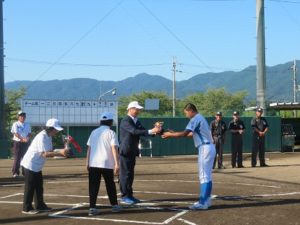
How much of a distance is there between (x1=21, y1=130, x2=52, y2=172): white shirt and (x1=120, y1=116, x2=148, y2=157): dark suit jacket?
1.64 m

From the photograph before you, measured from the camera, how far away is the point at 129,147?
1088 centimetres

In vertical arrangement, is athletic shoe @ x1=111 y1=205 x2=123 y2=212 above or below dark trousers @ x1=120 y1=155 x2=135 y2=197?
below

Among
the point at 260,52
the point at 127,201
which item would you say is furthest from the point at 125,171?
the point at 260,52

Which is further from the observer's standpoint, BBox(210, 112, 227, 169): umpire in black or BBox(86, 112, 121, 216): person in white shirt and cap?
BBox(210, 112, 227, 169): umpire in black

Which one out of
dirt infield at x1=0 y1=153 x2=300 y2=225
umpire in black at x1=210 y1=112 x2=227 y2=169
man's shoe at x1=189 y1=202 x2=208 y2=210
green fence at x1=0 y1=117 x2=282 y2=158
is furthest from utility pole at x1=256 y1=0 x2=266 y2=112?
man's shoe at x1=189 y1=202 x2=208 y2=210

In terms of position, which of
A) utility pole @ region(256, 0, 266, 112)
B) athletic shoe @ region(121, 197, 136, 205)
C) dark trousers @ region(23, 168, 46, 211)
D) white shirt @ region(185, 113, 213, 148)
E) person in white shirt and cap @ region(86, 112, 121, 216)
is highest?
utility pole @ region(256, 0, 266, 112)

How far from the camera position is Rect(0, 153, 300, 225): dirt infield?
9.05 metres

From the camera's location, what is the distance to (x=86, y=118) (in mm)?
27328

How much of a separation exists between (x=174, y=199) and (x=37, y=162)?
2880 millimetres

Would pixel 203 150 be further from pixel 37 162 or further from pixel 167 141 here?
pixel 167 141

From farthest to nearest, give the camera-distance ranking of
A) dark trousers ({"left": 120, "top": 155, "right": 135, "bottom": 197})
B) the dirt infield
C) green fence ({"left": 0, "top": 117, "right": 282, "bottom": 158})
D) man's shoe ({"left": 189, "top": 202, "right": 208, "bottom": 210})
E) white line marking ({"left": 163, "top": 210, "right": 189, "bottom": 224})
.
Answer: green fence ({"left": 0, "top": 117, "right": 282, "bottom": 158}), dark trousers ({"left": 120, "top": 155, "right": 135, "bottom": 197}), man's shoe ({"left": 189, "top": 202, "right": 208, "bottom": 210}), the dirt infield, white line marking ({"left": 163, "top": 210, "right": 189, "bottom": 224})

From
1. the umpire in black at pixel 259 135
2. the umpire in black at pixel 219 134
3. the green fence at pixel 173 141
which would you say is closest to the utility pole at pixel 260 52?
the green fence at pixel 173 141

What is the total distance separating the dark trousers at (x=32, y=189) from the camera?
9656 mm

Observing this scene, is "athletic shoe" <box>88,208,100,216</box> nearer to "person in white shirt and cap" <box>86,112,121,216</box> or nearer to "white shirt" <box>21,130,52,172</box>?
"person in white shirt and cap" <box>86,112,121,216</box>
